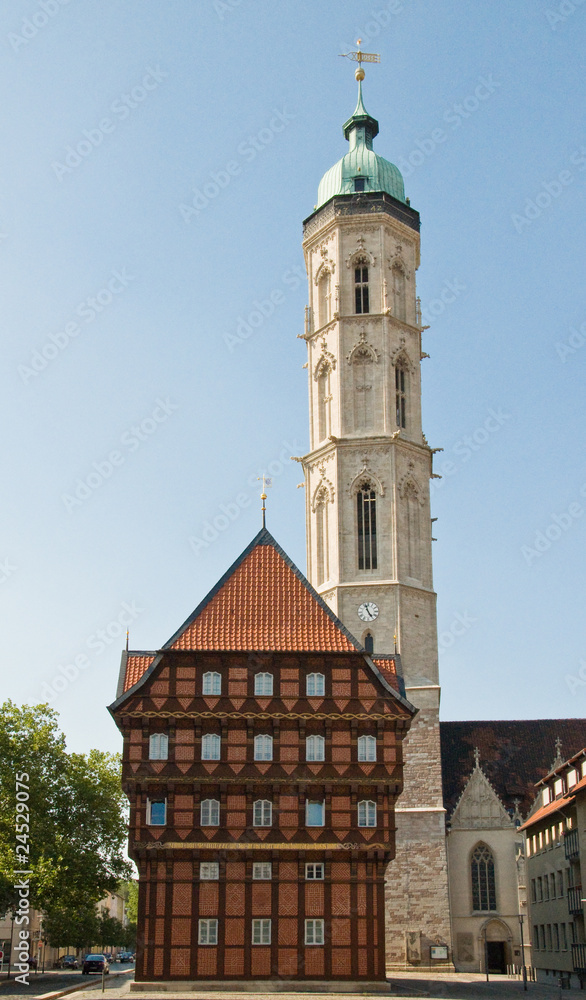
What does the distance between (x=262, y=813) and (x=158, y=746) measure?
4.59m

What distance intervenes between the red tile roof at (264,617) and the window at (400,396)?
71.7ft

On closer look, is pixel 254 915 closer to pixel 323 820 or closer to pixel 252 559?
pixel 323 820

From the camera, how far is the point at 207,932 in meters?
40.9

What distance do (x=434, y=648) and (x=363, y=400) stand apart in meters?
14.9

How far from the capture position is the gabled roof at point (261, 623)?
4503 centimetres

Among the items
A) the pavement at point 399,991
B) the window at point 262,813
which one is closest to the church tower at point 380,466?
the pavement at point 399,991

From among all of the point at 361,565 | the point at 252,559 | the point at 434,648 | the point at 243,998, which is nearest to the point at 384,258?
the point at 361,565

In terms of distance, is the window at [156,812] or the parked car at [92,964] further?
the parked car at [92,964]

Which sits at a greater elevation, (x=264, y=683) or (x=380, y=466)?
(x=380, y=466)

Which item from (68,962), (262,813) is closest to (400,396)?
(262,813)

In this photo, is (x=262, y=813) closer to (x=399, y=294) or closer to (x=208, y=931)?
(x=208, y=931)

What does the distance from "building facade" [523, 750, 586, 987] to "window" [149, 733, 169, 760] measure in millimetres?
16617

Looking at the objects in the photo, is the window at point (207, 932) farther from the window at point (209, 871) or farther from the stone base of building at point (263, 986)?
the window at point (209, 871)

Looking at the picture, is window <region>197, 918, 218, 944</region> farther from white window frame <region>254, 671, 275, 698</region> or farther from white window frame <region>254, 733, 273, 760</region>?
white window frame <region>254, 671, 275, 698</region>
